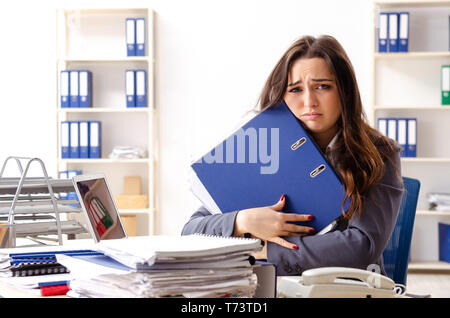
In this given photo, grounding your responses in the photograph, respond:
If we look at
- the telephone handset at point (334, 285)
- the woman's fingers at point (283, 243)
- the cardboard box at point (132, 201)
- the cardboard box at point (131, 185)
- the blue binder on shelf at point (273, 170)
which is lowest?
the cardboard box at point (132, 201)

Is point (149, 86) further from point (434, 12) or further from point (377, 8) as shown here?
point (434, 12)

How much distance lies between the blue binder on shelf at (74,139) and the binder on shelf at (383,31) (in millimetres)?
2449

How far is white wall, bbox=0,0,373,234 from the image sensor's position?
204 inches

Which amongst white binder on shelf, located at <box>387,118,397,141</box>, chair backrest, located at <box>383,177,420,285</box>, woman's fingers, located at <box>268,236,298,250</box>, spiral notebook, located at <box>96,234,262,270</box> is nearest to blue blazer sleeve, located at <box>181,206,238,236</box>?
woman's fingers, located at <box>268,236,298,250</box>

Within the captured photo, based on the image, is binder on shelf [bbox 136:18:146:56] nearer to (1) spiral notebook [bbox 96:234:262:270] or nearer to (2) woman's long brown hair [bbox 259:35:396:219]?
(2) woman's long brown hair [bbox 259:35:396:219]

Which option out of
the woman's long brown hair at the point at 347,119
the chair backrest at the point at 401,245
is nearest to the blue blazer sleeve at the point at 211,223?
the woman's long brown hair at the point at 347,119

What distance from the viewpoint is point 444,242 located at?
4.96 meters

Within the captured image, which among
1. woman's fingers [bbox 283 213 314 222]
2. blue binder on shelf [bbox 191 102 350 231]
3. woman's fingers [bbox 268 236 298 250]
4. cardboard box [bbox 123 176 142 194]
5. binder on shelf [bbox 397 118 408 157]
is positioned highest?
binder on shelf [bbox 397 118 408 157]

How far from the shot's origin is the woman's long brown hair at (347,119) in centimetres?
157

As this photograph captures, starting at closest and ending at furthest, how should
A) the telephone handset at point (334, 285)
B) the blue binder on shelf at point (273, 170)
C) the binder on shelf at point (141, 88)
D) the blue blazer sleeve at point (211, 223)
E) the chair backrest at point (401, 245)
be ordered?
the telephone handset at point (334, 285) → the blue binder on shelf at point (273, 170) → the blue blazer sleeve at point (211, 223) → the chair backrest at point (401, 245) → the binder on shelf at point (141, 88)

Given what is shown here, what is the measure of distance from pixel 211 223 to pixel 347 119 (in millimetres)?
436

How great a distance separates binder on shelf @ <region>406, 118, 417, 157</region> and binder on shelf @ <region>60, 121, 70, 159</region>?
2.64 m

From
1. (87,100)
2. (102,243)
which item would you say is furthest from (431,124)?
(102,243)

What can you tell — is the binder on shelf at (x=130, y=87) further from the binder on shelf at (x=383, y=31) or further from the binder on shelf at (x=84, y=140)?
the binder on shelf at (x=383, y=31)
